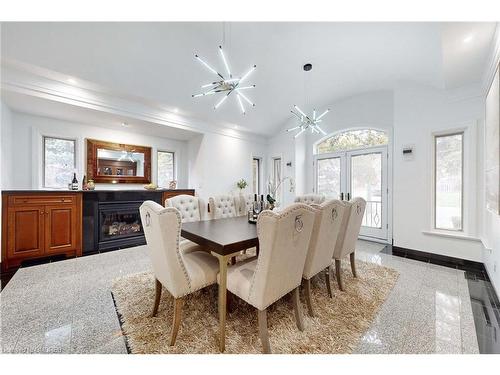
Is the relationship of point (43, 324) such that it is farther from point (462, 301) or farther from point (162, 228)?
point (462, 301)

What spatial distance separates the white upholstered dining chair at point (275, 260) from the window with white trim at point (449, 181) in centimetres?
346

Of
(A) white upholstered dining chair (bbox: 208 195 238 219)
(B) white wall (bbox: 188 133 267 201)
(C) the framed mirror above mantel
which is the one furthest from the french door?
(C) the framed mirror above mantel

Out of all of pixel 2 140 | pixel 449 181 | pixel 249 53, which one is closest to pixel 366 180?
pixel 449 181

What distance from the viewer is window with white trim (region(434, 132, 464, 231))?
3.33m

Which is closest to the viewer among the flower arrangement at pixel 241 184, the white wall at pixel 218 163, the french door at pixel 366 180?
the french door at pixel 366 180

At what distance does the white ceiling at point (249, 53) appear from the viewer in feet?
8.13

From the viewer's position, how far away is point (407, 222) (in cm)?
371

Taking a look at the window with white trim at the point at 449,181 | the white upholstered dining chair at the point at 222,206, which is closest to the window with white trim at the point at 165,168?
the white upholstered dining chair at the point at 222,206

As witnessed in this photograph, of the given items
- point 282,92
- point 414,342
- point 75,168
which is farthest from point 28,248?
point 282,92

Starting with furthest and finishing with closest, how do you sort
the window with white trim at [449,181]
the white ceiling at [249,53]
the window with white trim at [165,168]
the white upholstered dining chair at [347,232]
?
the window with white trim at [165,168] → the window with white trim at [449,181] → the white ceiling at [249,53] → the white upholstered dining chair at [347,232]

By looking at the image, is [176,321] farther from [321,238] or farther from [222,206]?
[222,206]

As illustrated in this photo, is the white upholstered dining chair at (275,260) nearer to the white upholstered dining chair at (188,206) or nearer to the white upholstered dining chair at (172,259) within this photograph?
the white upholstered dining chair at (172,259)

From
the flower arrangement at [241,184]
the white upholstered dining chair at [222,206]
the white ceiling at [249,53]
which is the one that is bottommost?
the white upholstered dining chair at [222,206]

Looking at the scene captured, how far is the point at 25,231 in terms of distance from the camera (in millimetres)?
2971
